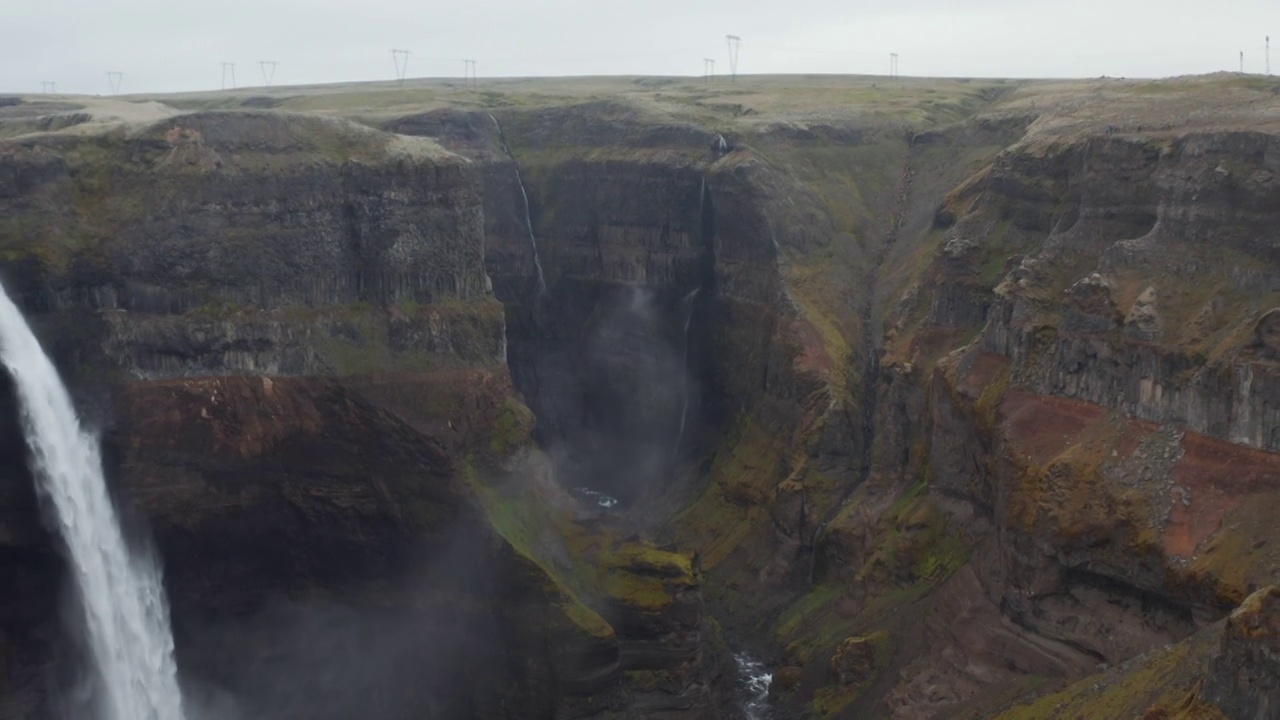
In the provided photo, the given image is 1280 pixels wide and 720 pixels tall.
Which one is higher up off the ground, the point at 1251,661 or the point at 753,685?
the point at 1251,661

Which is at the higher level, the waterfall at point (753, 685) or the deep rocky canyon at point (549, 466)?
the deep rocky canyon at point (549, 466)

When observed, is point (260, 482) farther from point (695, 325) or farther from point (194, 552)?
point (695, 325)

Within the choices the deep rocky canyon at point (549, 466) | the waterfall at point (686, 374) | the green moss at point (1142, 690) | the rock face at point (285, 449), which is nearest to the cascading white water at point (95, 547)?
the deep rocky canyon at point (549, 466)

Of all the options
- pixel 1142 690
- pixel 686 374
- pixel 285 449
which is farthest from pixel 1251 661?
pixel 686 374

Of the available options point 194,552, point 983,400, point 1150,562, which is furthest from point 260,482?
point 1150,562

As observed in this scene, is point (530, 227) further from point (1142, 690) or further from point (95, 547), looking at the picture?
point (1142, 690)

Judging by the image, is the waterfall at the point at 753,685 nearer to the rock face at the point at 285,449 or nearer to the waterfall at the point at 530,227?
the rock face at the point at 285,449

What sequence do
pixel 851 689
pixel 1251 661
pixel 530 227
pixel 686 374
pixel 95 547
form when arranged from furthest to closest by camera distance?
pixel 530 227, pixel 686 374, pixel 851 689, pixel 95 547, pixel 1251 661
